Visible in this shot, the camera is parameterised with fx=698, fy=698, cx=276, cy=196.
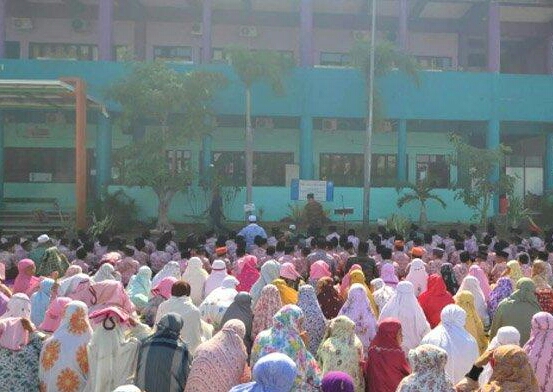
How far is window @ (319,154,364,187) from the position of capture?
78.7 feet

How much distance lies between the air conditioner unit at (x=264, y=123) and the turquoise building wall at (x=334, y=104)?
1208 mm

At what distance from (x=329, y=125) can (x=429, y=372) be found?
775 inches

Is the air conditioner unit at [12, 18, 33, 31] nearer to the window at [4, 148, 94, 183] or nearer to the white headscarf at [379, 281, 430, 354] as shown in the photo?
the window at [4, 148, 94, 183]

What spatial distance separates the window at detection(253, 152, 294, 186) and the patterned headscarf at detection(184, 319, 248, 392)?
61.1 ft

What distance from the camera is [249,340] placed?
684cm

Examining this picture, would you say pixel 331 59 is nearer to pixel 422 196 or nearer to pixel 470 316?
pixel 422 196

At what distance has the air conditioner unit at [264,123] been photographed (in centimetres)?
2344

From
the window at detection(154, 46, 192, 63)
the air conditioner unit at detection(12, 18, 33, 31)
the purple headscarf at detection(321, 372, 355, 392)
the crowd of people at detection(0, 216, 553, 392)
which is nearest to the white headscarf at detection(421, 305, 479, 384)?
the crowd of people at detection(0, 216, 553, 392)

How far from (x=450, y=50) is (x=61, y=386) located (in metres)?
23.3

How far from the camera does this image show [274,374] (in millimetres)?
3881


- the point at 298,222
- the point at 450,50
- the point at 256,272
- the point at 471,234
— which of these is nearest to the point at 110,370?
the point at 256,272

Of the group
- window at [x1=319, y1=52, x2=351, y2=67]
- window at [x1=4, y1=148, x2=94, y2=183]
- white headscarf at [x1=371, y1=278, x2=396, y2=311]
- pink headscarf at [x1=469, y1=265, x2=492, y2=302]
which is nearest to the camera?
white headscarf at [x1=371, y1=278, x2=396, y2=311]

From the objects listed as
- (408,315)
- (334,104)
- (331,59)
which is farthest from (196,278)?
(331,59)

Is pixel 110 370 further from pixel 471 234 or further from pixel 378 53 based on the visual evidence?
pixel 378 53
